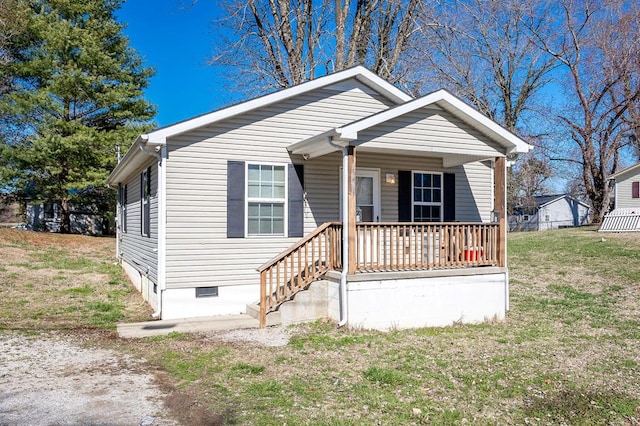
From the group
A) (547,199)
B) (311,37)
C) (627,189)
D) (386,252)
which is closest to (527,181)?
(547,199)

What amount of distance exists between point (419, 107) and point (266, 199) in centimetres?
320

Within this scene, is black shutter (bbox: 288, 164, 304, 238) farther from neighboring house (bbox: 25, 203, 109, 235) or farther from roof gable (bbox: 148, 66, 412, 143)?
neighboring house (bbox: 25, 203, 109, 235)

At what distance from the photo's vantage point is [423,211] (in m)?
10.8

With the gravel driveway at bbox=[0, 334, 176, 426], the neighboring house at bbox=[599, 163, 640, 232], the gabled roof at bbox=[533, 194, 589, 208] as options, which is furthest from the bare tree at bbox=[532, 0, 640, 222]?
the gravel driveway at bbox=[0, 334, 176, 426]

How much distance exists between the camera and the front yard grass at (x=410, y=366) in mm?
4723

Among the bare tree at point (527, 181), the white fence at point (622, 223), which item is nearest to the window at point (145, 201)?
the white fence at point (622, 223)

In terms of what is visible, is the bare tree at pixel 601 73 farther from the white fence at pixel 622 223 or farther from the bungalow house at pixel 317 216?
the bungalow house at pixel 317 216

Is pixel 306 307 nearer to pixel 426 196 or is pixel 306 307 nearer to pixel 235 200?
pixel 235 200

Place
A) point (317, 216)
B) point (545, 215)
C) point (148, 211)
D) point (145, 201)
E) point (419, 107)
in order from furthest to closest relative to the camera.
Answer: point (545, 215) → point (145, 201) → point (148, 211) → point (317, 216) → point (419, 107)

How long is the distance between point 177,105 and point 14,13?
9061 mm

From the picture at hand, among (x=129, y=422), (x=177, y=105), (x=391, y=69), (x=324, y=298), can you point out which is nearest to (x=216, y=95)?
(x=177, y=105)

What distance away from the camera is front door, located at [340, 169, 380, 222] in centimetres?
1012

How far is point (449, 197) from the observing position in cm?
1091

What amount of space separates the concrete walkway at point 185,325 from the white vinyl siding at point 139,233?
108cm
